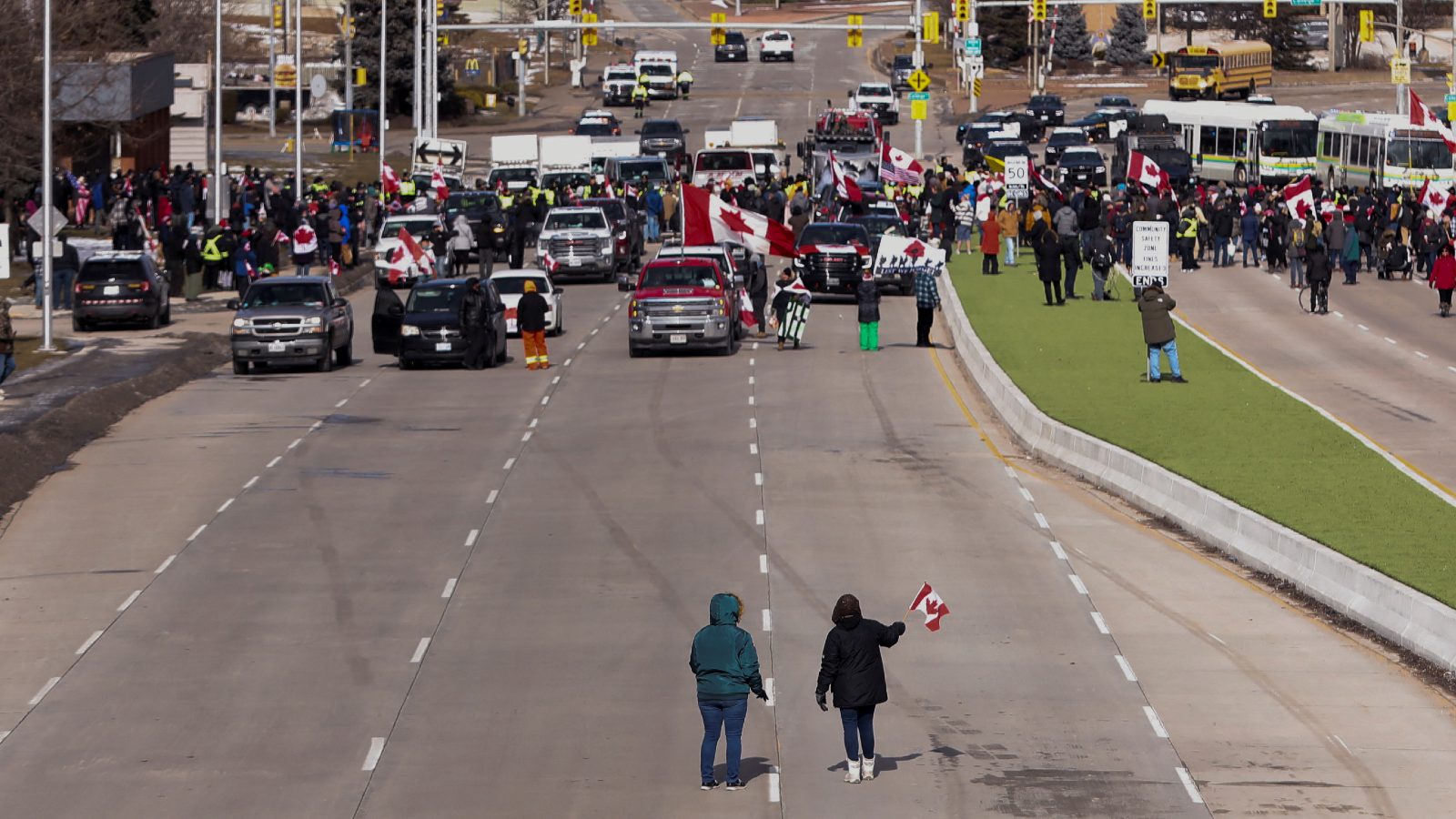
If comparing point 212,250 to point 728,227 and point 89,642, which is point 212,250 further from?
point 89,642

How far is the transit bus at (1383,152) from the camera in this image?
63094mm

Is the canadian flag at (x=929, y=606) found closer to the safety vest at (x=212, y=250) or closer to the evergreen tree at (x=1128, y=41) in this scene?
the safety vest at (x=212, y=250)

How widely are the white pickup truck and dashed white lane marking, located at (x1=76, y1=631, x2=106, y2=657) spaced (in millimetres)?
80975

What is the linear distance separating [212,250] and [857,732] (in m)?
36.6

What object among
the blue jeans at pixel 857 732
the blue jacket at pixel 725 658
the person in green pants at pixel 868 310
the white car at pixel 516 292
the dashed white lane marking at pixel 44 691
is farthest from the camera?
the white car at pixel 516 292

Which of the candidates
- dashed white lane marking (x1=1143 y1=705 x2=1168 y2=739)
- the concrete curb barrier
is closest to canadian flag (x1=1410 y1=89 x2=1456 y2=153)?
the concrete curb barrier

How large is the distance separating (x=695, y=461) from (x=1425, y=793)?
47.8 feet

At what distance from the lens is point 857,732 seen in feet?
47.6

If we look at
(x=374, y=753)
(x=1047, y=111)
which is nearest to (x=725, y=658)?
(x=374, y=753)

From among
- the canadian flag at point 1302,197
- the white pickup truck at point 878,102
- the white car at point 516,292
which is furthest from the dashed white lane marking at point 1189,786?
the white pickup truck at point 878,102

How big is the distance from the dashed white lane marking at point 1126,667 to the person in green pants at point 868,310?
20651 mm

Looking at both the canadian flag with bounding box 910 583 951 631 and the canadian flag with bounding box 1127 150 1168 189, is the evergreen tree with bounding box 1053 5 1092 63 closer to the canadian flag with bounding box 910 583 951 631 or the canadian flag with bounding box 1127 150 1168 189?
the canadian flag with bounding box 1127 150 1168 189

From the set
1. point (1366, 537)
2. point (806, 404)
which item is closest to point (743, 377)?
point (806, 404)

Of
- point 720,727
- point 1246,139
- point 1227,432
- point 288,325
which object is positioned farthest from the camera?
point 1246,139
